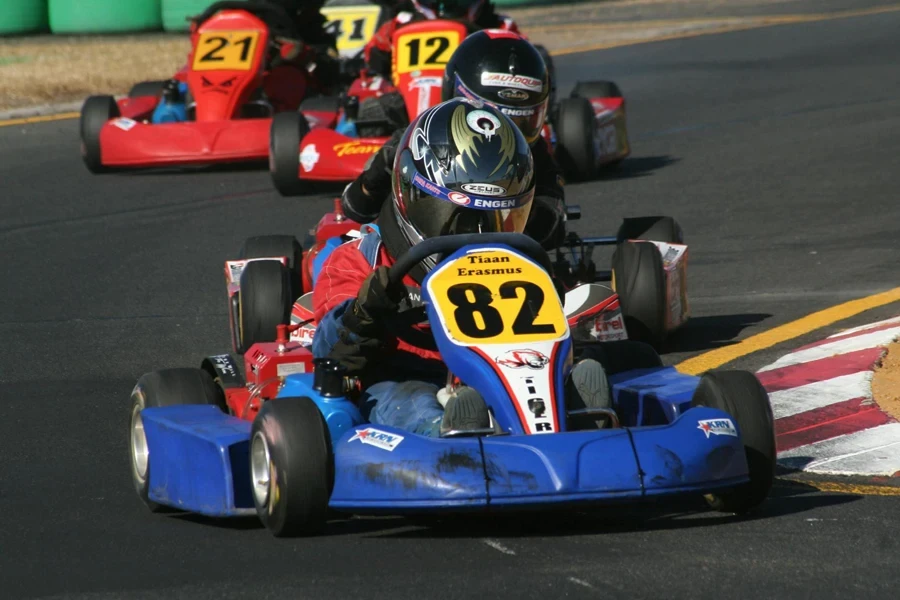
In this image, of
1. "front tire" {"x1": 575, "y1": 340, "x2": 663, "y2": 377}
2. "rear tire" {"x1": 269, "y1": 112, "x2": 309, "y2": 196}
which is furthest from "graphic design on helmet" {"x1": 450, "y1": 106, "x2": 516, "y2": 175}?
"rear tire" {"x1": 269, "y1": 112, "x2": 309, "y2": 196}

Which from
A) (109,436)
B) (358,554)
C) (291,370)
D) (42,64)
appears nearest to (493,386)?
(358,554)

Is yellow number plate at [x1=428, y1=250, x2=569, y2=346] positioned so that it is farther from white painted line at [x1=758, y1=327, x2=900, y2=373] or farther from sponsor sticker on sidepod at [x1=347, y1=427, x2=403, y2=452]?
white painted line at [x1=758, y1=327, x2=900, y2=373]

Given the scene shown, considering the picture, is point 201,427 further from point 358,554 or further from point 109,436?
point 109,436

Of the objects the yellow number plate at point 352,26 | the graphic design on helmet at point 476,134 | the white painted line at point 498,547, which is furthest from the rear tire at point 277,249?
the yellow number plate at point 352,26

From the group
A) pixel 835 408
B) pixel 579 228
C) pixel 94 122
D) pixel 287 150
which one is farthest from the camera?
pixel 94 122

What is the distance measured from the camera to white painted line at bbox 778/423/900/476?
15.2 feet

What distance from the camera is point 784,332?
6.55m

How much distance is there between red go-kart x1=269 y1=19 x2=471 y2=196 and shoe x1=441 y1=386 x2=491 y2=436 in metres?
5.63

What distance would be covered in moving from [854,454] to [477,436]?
134 cm

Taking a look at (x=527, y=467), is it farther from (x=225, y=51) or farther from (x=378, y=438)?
(x=225, y=51)

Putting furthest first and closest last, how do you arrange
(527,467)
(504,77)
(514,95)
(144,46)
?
(144,46), (504,77), (514,95), (527,467)

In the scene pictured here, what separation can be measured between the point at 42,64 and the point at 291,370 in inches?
492

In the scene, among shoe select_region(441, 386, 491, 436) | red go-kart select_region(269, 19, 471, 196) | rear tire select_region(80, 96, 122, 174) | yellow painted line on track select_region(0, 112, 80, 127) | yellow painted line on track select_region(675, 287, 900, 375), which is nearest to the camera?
shoe select_region(441, 386, 491, 436)

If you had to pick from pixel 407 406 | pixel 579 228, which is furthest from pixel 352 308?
pixel 579 228
